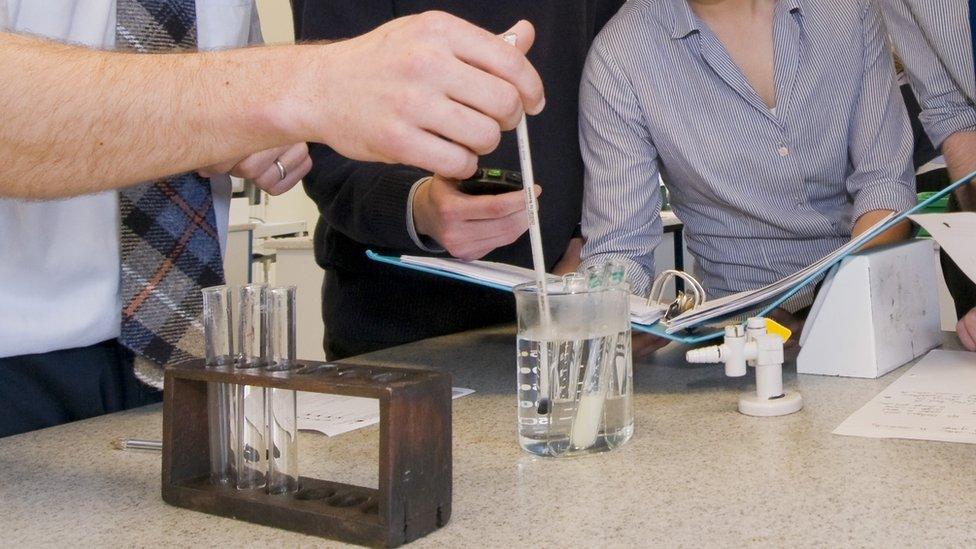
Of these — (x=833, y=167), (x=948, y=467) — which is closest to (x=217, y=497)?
(x=948, y=467)

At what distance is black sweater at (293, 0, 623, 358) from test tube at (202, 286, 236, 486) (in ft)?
2.53

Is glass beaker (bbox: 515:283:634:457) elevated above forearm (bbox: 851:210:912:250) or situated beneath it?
situated beneath

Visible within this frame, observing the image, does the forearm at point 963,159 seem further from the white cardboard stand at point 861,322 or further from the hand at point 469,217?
the hand at point 469,217

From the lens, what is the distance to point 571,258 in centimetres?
174

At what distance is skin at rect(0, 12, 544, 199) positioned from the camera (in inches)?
28.9

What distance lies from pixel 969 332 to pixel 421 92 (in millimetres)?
893

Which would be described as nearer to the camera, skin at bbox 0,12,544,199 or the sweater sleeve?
skin at bbox 0,12,544,199

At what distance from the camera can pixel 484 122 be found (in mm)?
→ 749

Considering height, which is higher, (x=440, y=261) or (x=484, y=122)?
(x=484, y=122)

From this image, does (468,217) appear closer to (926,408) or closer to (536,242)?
(536,242)

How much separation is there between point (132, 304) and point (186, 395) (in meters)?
0.41

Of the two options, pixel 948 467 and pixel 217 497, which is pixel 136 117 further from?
pixel 948 467

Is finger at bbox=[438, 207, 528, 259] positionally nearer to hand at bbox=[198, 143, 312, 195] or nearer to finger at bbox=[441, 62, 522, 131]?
hand at bbox=[198, 143, 312, 195]

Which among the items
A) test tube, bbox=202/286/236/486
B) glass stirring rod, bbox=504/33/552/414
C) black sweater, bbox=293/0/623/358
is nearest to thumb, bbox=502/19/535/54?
glass stirring rod, bbox=504/33/552/414
